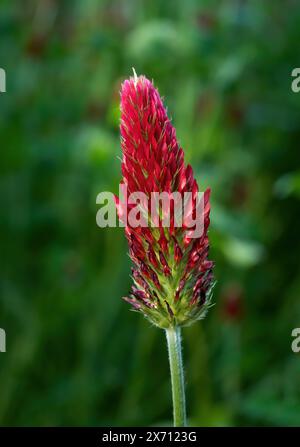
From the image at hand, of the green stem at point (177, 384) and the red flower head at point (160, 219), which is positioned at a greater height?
the red flower head at point (160, 219)

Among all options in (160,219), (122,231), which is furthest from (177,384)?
(122,231)

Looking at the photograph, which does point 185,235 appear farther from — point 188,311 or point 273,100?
point 273,100

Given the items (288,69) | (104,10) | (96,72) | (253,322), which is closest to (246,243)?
(253,322)

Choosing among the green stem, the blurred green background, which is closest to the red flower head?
the green stem

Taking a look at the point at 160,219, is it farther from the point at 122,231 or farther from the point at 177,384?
the point at 122,231

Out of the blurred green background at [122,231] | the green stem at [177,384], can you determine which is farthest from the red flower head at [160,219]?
the blurred green background at [122,231]

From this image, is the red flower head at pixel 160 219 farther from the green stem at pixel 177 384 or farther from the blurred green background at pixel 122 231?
the blurred green background at pixel 122 231
